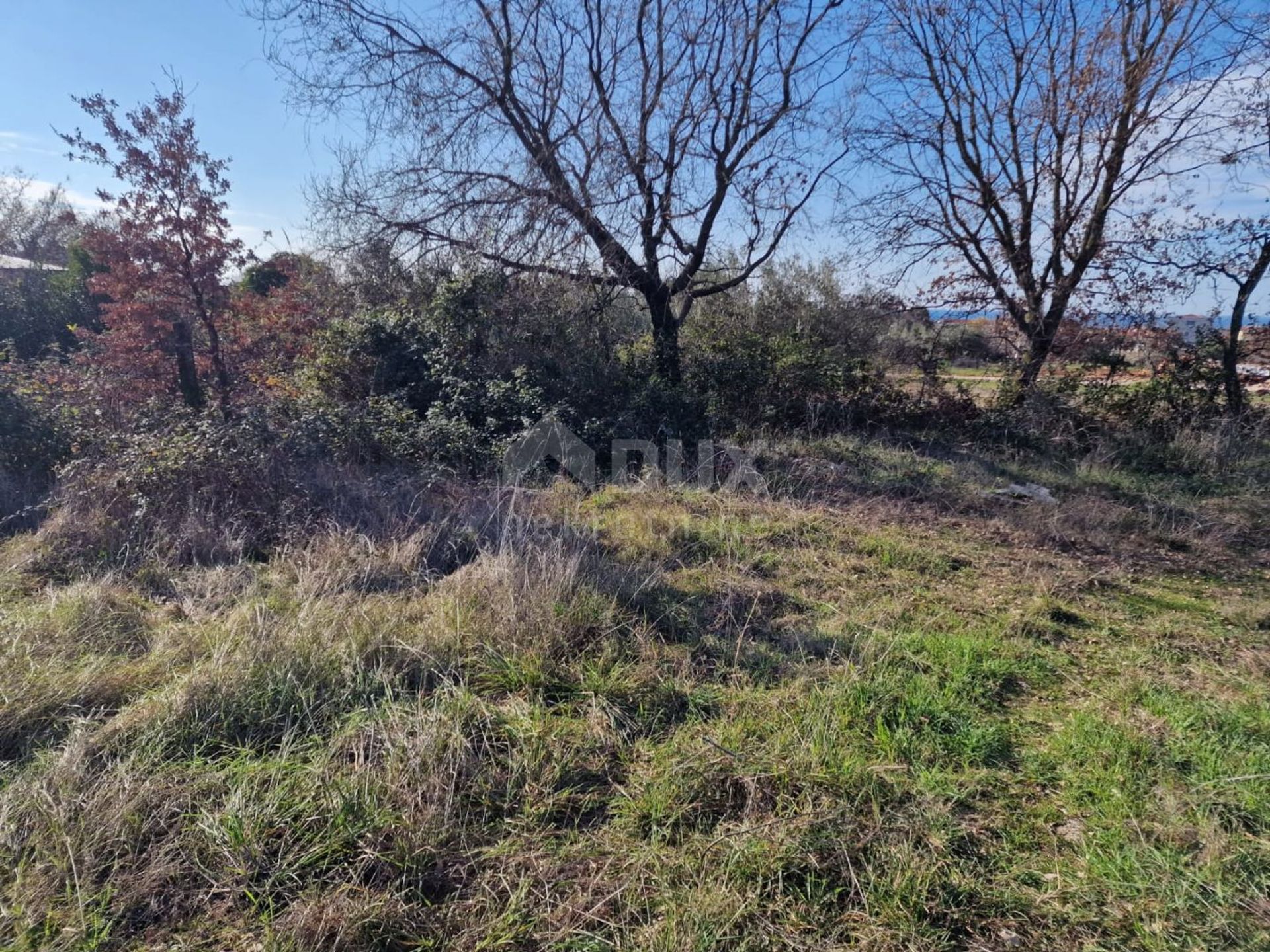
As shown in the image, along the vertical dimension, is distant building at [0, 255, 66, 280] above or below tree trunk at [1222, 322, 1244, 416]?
above

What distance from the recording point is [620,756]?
8.10 feet

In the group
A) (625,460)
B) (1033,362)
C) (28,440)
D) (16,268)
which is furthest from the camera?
(16,268)

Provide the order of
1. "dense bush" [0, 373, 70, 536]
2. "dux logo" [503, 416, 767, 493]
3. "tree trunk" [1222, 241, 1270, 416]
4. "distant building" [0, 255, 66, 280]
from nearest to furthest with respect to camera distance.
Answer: "dense bush" [0, 373, 70, 536] < "dux logo" [503, 416, 767, 493] < "tree trunk" [1222, 241, 1270, 416] < "distant building" [0, 255, 66, 280]

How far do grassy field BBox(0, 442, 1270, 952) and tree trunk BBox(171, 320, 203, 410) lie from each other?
6.53 m

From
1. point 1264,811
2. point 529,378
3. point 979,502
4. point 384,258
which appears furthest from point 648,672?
point 384,258

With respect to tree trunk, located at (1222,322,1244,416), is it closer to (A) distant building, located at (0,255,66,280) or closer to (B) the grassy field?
(B) the grassy field

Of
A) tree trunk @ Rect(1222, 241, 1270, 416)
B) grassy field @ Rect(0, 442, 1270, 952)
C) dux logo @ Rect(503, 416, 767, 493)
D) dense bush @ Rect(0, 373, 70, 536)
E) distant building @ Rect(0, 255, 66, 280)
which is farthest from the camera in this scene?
distant building @ Rect(0, 255, 66, 280)

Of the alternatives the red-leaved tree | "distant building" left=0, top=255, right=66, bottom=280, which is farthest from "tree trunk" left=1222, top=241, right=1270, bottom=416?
"distant building" left=0, top=255, right=66, bottom=280

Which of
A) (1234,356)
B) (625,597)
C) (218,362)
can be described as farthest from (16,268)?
(1234,356)

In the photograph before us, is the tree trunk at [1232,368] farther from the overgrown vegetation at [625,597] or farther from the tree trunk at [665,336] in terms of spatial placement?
the tree trunk at [665,336]

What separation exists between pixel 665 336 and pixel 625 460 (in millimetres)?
2985

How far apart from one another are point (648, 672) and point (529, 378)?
5838mm

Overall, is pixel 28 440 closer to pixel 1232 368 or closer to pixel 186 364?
pixel 186 364

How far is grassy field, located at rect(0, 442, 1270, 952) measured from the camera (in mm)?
1814
